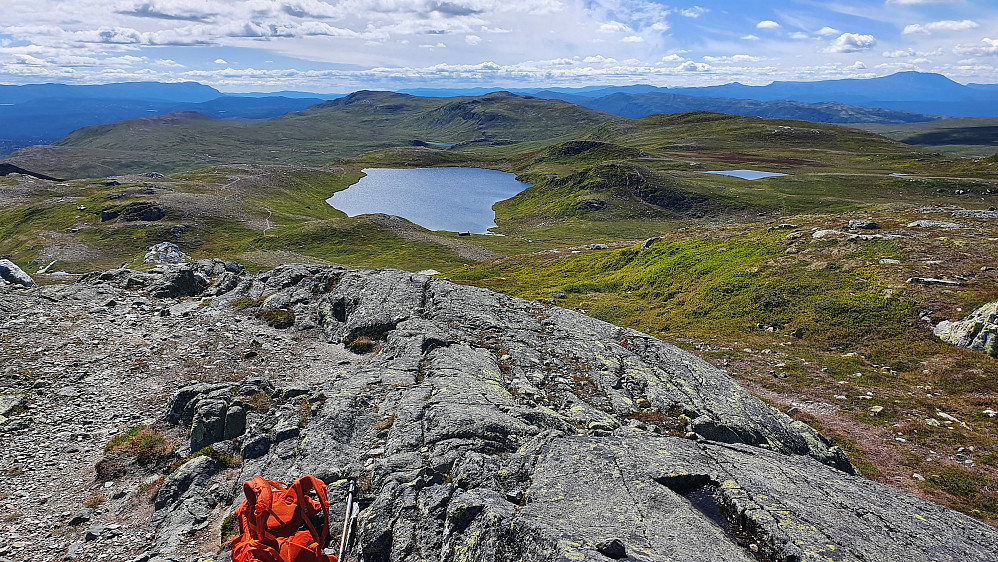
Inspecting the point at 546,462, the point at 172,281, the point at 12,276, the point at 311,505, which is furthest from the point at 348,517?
the point at 12,276

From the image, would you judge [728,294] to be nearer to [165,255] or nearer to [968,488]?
[968,488]

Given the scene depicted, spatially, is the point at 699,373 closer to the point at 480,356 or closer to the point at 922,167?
the point at 480,356

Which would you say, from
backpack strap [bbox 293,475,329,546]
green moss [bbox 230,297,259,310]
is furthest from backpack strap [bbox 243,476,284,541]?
green moss [bbox 230,297,259,310]

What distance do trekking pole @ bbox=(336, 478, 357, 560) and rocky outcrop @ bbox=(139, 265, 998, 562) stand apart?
0.96 ft

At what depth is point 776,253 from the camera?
4538 centimetres

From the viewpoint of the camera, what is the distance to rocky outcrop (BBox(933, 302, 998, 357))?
83.2ft

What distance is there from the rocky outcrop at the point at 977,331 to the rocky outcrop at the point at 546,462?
1571 centimetres

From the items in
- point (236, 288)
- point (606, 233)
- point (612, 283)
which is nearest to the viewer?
point (236, 288)

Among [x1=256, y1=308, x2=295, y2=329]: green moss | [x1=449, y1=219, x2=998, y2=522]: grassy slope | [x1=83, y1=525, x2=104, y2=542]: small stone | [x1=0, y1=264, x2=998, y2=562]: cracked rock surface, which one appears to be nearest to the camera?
[x1=0, y1=264, x2=998, y2=562]: cracked rock surface

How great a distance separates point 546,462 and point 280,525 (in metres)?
7.22

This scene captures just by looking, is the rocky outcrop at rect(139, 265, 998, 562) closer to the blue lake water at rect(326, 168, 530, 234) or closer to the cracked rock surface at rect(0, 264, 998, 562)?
the cracked rock surface at rect(0, 264, 998, 562)

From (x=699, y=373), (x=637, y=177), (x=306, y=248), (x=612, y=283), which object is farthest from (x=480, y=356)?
(x=637, y=177)

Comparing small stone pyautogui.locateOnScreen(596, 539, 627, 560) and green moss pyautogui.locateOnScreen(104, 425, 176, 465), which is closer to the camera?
small stone pyautogui.locateOnScreen(596, 539, 627, 560)

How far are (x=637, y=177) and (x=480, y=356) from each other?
141m
